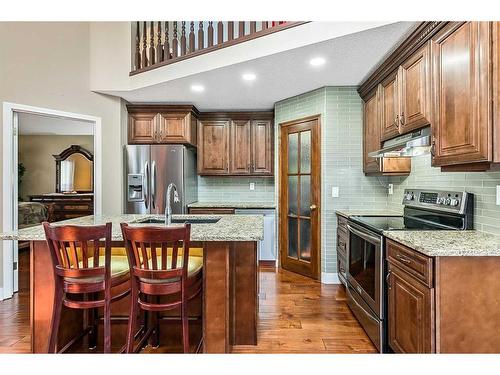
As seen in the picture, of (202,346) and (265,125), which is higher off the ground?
(265,125)

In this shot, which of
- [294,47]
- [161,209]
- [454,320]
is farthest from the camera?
[161,209]

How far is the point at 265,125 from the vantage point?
4852mm

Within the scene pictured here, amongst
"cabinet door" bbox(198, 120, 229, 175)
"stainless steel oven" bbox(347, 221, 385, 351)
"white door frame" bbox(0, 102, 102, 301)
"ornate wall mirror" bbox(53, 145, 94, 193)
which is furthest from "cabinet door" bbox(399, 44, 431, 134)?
"ornate wall mirror" bbox(53, 145, 94, 193)

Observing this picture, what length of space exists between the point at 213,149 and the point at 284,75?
1.90 metres

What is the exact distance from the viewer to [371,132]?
Result: 344 centimetres

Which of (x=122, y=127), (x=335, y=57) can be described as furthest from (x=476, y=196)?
(x=122, y=127)

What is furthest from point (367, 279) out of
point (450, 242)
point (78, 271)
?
point (78, 271)

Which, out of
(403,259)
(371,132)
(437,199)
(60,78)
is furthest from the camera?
(60,78)

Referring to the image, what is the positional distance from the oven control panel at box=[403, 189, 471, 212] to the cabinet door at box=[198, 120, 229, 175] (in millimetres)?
2737

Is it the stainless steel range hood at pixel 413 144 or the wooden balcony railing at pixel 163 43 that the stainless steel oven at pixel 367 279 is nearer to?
the stainless steel range hood at pixel 413 144

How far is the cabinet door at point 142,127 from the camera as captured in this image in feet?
14.8

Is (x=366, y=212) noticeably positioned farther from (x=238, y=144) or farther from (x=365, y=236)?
(x=238, y=144)
